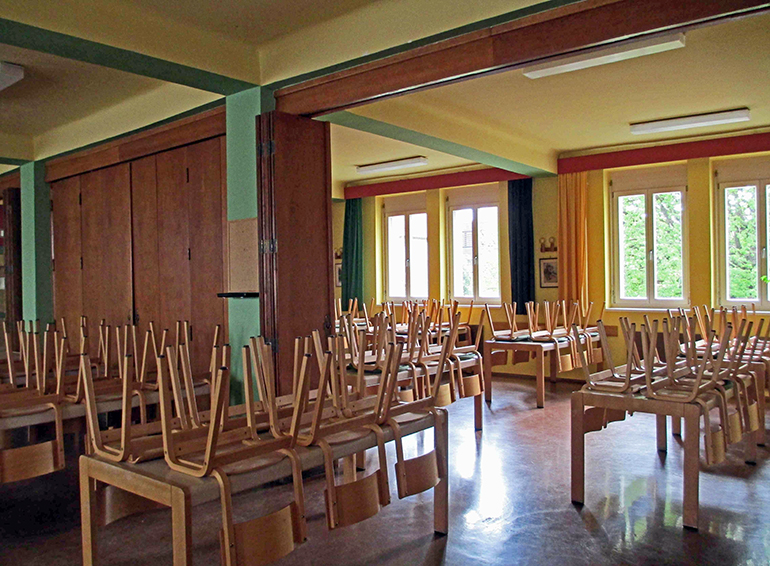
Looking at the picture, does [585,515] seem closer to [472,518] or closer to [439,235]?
[472,518]

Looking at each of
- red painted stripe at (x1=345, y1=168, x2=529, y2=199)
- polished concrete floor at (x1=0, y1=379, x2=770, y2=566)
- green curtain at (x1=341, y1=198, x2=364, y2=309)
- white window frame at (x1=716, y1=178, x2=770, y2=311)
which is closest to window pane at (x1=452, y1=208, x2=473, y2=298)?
red painted stripe at (x1=345, y1=168, x2=529, y2=199)

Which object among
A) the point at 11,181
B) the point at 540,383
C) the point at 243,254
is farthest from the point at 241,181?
the point at 11,181

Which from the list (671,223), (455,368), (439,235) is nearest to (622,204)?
(671,223)

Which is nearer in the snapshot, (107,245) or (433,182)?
(107,245)

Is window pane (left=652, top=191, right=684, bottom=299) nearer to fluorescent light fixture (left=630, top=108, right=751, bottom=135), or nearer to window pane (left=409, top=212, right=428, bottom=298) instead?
fluorescent light fixture (left=630, top=108, right=751, bottom=135)

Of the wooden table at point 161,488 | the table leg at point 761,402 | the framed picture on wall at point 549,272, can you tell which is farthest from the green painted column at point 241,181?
the framed picture on wall at point 549,272

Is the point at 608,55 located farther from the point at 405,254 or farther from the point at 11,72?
the point at 405,254

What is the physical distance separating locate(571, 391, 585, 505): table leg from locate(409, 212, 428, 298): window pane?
21.4ft

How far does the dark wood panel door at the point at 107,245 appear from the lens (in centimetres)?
636

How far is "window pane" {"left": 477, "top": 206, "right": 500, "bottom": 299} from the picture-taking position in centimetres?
953

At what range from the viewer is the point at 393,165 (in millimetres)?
9133

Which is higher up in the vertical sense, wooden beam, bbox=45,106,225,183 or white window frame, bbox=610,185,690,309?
wooden beam, bbox=45,106,225,183

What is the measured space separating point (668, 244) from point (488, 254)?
2.49m

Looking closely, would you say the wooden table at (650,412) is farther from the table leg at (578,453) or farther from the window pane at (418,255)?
the window pane at (418,255)
